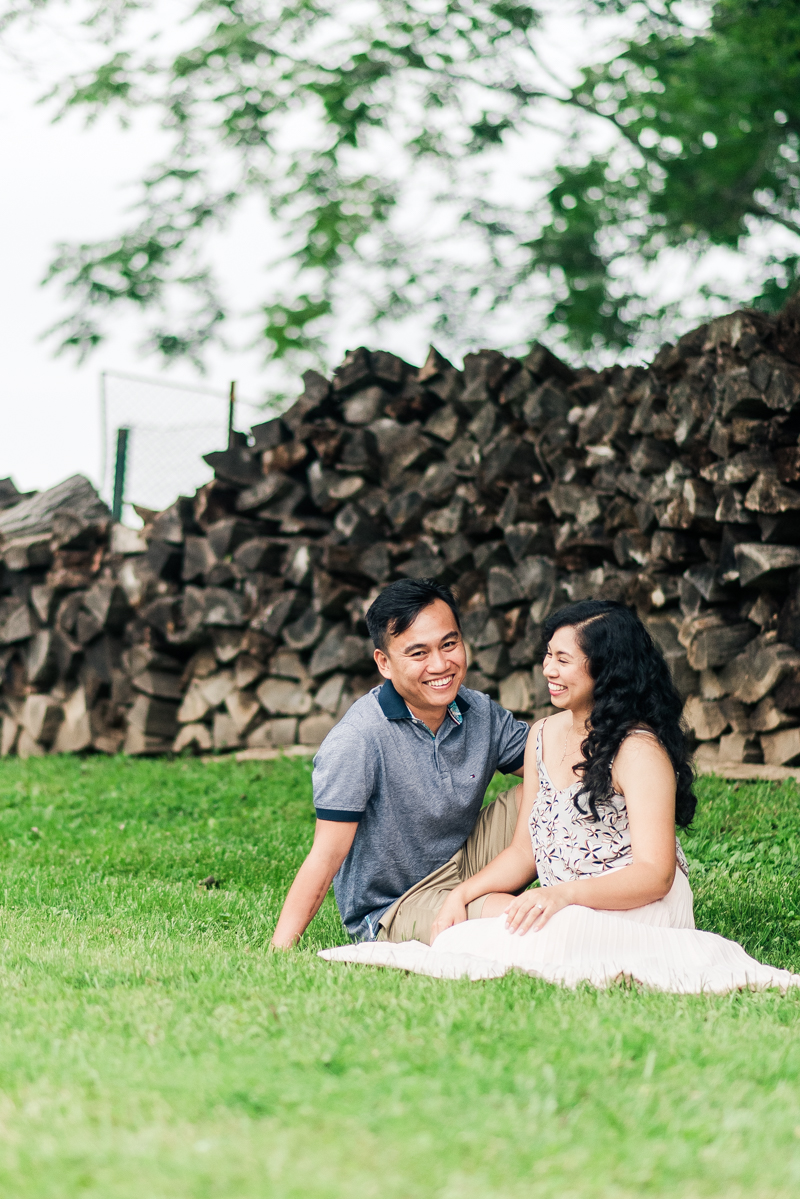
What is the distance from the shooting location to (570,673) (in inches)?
132

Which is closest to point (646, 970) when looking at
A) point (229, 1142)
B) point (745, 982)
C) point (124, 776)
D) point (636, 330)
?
point (745, 982)

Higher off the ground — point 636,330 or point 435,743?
point 636,330

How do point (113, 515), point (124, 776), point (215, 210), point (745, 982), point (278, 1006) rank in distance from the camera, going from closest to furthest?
point (278, 1006), point (745, 982), point (124, 776), point (113, 515), point (215, 210)

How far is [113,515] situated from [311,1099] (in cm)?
843

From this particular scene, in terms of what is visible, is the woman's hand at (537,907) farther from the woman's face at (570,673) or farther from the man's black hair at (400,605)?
the man's black hair at (400,605)

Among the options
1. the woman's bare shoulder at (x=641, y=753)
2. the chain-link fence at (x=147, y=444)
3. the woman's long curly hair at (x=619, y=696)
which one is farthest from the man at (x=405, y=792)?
the chain-link fence at (x=147, y=444)

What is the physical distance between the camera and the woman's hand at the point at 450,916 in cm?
336

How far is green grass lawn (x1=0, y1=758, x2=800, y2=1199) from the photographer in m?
1.71

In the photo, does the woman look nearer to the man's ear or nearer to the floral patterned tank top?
the floral patterned tank top

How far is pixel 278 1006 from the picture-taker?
2615 millimetres

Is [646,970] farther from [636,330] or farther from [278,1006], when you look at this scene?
[636,330]

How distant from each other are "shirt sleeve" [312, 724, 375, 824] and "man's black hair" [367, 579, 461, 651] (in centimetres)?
34

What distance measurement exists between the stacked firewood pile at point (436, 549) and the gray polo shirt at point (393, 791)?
2.35 m

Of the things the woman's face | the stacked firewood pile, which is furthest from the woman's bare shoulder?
the stacked firewood pile
